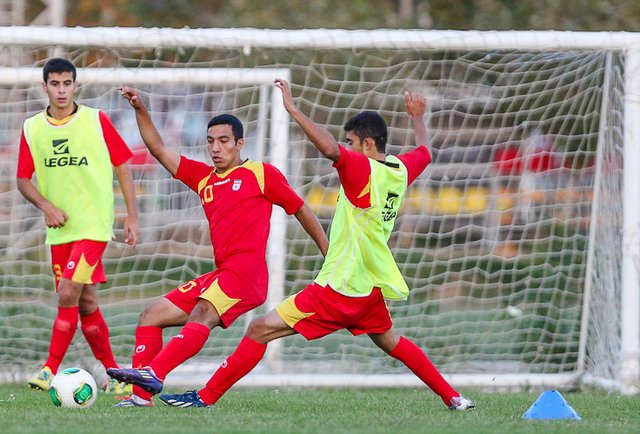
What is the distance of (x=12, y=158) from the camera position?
10.5 meters

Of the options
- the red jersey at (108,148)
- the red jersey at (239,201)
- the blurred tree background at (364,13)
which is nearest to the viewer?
the red jersey at (239,201)

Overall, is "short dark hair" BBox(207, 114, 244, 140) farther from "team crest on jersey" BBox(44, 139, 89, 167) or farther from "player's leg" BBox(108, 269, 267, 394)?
"team crest on jersey" BBox(44, 139, 89, 167)

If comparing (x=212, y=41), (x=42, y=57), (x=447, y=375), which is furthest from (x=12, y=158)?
(x=447, y=375)

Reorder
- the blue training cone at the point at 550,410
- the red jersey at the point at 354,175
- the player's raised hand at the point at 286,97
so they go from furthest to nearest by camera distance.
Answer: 1. the blue training cone at the point at 550,410
2. the red jersey at the point at 354,175
3. the player's raised hand at the point at 286,97

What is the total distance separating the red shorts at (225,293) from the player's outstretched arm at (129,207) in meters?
0.94

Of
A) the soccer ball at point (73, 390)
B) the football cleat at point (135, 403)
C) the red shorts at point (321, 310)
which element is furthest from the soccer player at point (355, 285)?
the soccer ball at point (73, 390)

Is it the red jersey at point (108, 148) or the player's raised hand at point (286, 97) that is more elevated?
the player's raised hand at point (286, 97)

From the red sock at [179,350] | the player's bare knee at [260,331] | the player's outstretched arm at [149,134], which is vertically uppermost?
the player's outstretched arm at [149,134]

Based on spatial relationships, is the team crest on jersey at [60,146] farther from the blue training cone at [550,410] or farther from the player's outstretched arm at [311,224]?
the blue training cone at [550,410]

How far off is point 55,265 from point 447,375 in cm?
312

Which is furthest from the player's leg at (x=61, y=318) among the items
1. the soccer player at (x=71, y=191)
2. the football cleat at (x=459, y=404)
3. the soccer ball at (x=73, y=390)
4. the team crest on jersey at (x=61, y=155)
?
the football cleat at (x=459, y=404)

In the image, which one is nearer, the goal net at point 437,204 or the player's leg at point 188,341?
the player's leg at point 188,341

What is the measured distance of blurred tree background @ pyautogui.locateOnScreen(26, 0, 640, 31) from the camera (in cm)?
1989

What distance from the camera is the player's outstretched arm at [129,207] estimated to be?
7.67 meters
